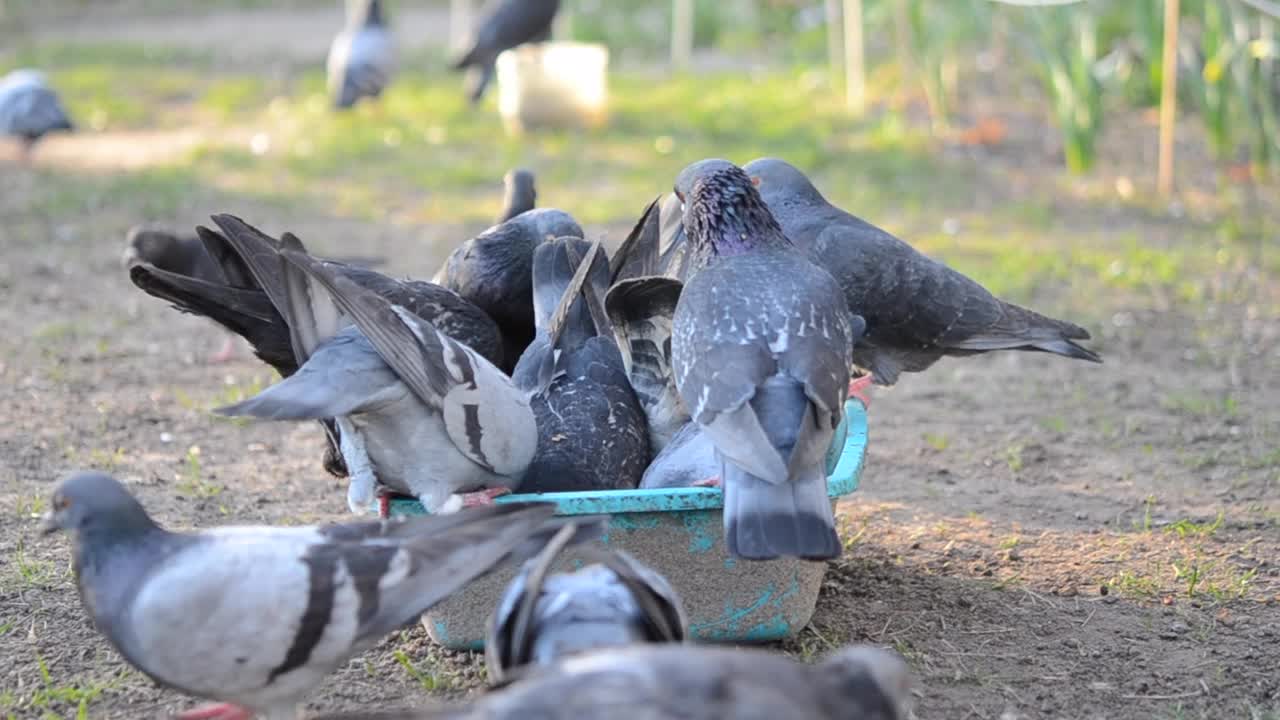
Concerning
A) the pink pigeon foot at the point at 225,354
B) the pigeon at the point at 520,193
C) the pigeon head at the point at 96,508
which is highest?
the pigeon at the point at 520,193

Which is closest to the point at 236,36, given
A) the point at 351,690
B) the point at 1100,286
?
the point at 1100,286

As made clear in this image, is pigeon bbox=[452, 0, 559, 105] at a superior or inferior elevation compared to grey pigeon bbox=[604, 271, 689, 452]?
superior

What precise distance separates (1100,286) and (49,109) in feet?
22.0

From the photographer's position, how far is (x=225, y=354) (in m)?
5.82

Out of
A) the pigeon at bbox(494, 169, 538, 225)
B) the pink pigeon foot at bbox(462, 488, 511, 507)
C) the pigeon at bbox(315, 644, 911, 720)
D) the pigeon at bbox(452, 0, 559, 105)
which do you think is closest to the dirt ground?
the pink pigeon foot at bbox(462, 488, 511, 507)

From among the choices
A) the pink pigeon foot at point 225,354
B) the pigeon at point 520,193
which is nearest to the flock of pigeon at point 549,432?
the pigeon at point 520,193

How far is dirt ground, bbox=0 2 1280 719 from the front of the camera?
10.5 ft

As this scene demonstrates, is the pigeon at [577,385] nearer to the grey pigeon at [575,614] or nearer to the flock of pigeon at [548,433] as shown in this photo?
the flock of pigeon at [548,433]

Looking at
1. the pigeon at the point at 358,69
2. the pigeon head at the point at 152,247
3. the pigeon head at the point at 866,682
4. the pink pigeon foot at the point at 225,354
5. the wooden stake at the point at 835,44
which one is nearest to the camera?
the pigeon head at the point at 866,682

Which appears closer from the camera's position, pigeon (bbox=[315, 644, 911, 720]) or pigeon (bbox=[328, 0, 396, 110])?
pigeon (bbox=[315, 644, 911, 720])

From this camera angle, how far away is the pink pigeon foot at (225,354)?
5781 mm

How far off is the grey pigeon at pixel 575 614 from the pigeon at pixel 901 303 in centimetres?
181

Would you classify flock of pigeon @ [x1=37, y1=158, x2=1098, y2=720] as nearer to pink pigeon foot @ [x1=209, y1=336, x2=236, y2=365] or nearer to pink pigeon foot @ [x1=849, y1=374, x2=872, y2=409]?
pink pigeon foot @ [x1=849, y1=374, x2=872, y2=409]

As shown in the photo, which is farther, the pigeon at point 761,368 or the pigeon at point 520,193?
the pigeon at point 520,193
